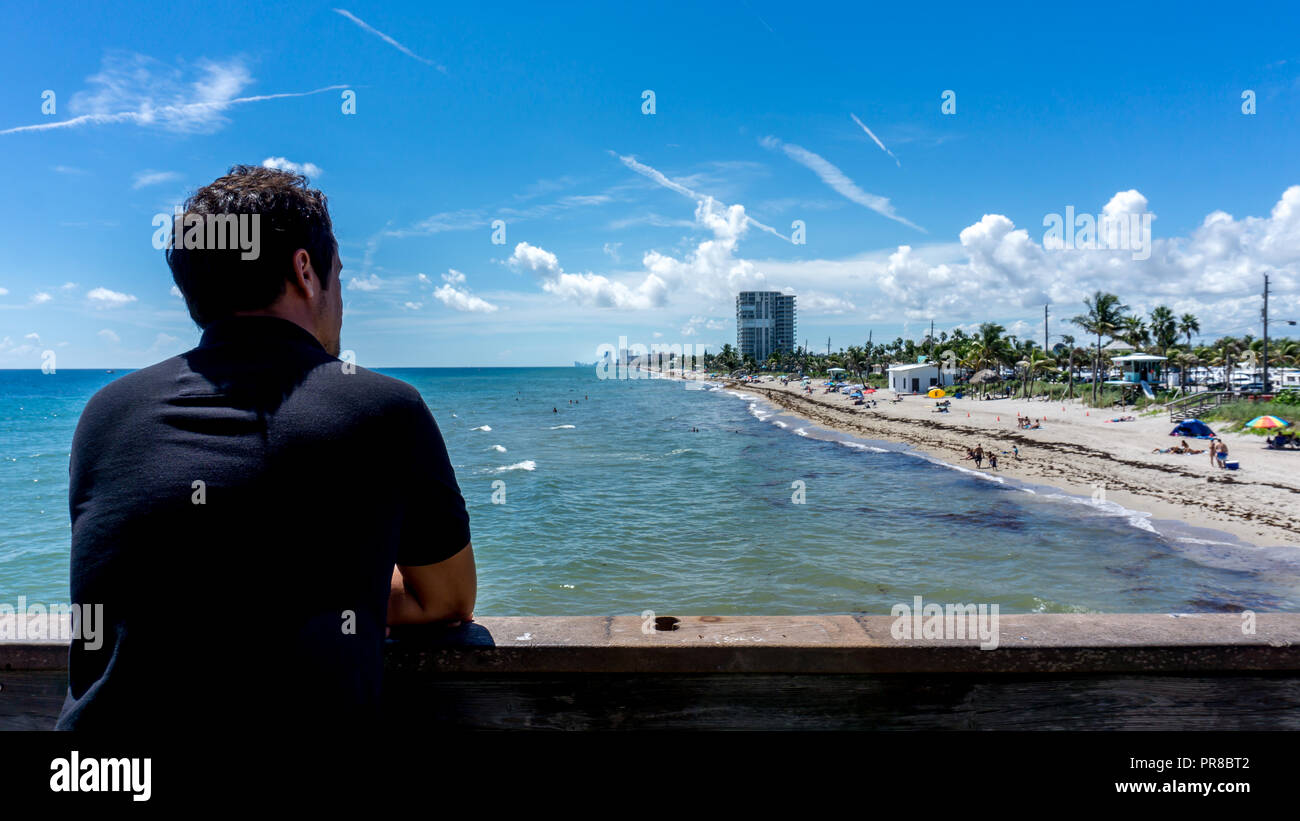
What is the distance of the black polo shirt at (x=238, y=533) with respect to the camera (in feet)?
3.79

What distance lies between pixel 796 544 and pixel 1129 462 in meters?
20.6

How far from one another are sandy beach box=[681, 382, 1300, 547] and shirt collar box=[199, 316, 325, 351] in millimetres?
24749

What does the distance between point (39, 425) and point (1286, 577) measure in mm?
98204

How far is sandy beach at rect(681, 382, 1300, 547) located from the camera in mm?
22031

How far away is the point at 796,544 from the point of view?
65.1 feet

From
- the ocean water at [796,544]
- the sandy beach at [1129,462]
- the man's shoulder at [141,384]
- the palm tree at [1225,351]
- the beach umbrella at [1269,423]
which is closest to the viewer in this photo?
the man's shoulder at [141,384]

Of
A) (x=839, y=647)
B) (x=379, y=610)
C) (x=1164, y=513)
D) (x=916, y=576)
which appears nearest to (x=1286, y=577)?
(x=1164, y=513)

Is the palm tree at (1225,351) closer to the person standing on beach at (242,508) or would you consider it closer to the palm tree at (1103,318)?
the palm tree at (1103,318)

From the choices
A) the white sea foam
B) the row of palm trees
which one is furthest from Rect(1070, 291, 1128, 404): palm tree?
the white sea foam

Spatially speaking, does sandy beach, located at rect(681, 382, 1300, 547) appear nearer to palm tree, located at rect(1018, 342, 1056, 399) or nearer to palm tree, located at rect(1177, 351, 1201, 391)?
palm tree, located at rect(1018, 342, 1056, 399)

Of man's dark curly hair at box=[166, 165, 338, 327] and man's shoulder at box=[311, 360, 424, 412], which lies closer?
man's shoulder at box=[311, 360, 424, 412]

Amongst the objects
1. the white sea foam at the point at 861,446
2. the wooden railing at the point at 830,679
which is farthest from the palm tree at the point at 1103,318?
the wooden railing at the point at 830,679
